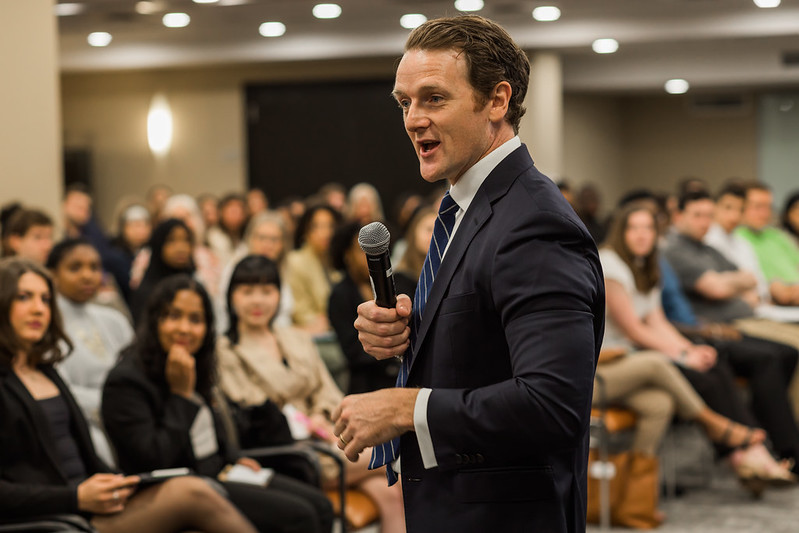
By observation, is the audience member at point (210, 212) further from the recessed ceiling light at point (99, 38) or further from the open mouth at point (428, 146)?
the open mouth at point (428, 146)

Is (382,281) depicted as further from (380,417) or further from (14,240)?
(14,240)

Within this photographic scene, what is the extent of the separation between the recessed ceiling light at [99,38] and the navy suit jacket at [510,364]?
996cm

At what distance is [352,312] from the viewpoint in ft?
15.6

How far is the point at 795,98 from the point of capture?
15148 millimetres

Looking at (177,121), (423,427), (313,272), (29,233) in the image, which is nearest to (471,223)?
(423,427)

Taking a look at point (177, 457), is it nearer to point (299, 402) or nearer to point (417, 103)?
point (299, 402)

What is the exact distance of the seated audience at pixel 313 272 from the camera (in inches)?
239

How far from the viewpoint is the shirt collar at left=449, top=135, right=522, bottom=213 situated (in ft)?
4.99

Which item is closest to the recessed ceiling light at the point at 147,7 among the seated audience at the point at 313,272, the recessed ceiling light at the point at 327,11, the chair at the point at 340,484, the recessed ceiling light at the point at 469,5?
the recessed ceiling light at the point at 327,11

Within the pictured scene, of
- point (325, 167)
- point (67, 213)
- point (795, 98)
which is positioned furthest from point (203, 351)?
point (795, 98)

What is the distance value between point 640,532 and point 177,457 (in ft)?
7.59

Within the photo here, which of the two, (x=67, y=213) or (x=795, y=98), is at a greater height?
(x=795, y=98)

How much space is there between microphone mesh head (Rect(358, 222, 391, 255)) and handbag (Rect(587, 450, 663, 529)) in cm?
334

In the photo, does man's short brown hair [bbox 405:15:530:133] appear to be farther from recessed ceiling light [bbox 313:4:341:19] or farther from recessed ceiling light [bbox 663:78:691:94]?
recessed ceiling light [bbox 663:78:691:94]
